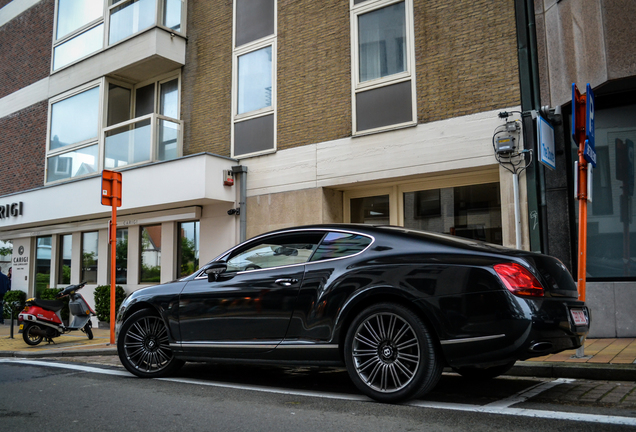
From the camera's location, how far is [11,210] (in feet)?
58.2

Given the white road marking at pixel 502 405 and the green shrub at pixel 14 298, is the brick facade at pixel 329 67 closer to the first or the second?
the white road marking at pixel 502 405

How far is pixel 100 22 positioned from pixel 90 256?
661 cm

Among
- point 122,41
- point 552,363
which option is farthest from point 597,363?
point 122,41

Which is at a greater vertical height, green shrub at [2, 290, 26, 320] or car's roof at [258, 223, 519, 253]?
car's roof at [258, 223, 519, 253]

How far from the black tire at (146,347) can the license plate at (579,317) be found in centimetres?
403

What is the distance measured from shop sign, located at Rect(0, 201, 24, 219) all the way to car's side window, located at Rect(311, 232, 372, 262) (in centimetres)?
1478

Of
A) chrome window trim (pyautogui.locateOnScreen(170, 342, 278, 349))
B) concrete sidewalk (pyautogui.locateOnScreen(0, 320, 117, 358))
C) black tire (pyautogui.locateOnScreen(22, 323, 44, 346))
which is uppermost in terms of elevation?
chrome window trim (pyautogui.locateOnScreen(170, 342, 278, 349))

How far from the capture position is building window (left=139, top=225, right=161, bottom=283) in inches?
592

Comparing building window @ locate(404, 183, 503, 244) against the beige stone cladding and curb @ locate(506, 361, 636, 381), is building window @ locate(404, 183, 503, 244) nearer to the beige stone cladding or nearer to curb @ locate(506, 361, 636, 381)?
the beige stone cladding

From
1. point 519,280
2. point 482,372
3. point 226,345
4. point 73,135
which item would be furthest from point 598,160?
point 73,135

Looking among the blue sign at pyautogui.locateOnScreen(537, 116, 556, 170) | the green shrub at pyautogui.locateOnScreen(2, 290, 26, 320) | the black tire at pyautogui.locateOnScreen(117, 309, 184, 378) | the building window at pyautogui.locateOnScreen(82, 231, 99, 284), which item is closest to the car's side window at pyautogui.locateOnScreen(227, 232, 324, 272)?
the black tire at pyautogui.locateOnScreen(117, 309, 184, 378)

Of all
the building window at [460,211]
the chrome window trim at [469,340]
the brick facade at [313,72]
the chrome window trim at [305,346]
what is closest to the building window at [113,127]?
the brick facade at [313,72]

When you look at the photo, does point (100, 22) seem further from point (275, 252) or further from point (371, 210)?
point (275, 252)

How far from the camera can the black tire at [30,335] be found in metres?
11.0
